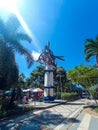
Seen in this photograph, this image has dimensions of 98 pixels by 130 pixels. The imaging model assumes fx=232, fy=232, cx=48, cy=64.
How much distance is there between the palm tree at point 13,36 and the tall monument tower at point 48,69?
17.5 m

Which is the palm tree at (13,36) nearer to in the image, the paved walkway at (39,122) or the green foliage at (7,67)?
the green foliage at (7,67)

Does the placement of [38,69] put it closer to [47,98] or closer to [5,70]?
[47,98]

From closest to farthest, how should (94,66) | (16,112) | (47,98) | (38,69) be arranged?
(16,112) → (94,66) → (47,98) → (38,69)

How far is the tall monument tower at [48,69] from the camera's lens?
40.6m

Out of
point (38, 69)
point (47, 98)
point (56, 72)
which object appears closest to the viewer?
point (47, 98)

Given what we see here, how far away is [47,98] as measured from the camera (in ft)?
132

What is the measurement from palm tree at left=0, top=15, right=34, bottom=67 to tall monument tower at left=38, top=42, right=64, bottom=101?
57.5 feet

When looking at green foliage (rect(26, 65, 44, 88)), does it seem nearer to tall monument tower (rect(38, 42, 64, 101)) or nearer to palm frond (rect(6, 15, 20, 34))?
tall monument tower (rect(38, 42, 64, 101))

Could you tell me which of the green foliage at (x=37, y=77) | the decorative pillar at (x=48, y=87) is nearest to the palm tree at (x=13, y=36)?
the decorative pillar at (x=48, y=87)

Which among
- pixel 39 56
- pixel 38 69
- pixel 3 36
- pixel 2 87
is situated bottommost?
pixel 2 87

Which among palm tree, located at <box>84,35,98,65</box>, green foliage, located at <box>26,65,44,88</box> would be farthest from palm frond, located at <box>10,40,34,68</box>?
green foliage, located at <box>26,65,44,88</box>

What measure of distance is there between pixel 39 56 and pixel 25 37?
67.4 ft

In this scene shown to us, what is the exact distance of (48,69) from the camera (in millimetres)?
42406

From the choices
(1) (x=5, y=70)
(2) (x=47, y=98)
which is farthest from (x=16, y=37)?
(2) (x=47, y=98)
